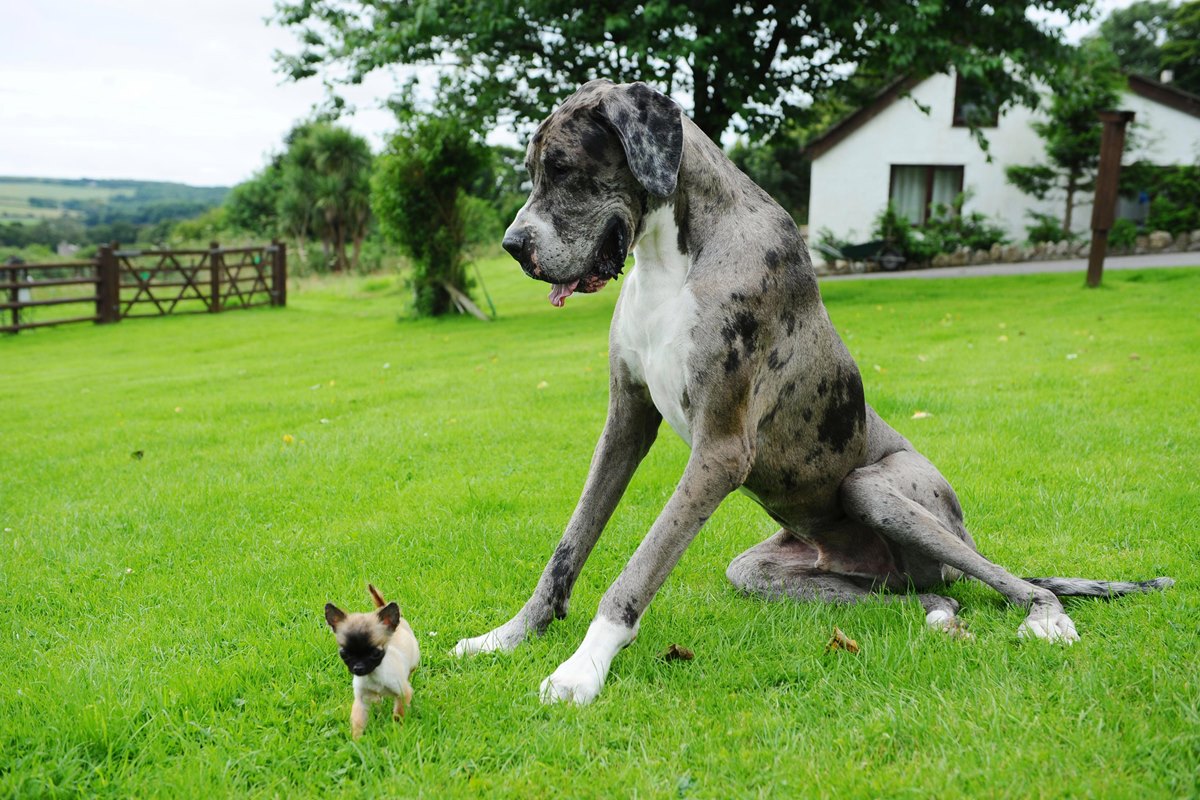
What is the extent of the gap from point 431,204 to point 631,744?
16946 mm

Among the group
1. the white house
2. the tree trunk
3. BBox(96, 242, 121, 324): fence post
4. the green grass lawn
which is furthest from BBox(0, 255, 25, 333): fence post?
the white house

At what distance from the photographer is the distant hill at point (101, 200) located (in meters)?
77.8

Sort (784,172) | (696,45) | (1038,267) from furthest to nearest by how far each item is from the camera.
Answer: (784,172), (1038,267), (696,45)

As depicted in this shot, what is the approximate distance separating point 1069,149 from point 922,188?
4321mm

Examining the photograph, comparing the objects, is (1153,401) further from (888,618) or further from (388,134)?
(388,134)

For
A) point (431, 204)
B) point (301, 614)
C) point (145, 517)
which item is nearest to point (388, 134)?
point (431, 204)

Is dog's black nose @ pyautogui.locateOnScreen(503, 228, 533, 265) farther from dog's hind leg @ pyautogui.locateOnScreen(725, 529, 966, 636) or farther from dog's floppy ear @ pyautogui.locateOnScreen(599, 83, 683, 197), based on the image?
dog's hind leg @ pyautogui.locateOnScreen(725, 529, 966, 636)

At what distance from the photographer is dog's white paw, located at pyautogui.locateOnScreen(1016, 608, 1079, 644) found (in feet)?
11.1

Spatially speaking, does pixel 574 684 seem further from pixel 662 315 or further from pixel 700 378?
pixel 662 315

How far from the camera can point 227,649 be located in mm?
3576

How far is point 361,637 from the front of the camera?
2.72 m

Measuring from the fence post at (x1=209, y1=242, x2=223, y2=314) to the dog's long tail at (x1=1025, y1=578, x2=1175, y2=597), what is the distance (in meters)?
25.7

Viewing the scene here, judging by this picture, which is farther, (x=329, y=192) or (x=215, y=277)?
(x=329, y=192)

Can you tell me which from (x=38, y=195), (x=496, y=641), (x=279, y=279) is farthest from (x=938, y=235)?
(x=38, y=195)
